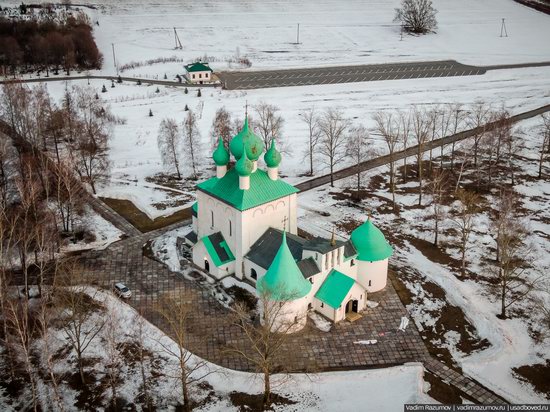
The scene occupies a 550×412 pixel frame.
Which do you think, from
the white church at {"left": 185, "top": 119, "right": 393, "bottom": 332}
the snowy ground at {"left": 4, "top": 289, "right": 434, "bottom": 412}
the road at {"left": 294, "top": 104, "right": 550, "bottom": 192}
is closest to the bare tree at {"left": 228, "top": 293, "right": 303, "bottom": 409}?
the white church at {"left": 185, "top": 119, "right": 393, "bottom": 332}

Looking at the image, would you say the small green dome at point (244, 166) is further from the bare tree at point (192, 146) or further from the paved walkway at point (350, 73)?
the paved walkway at point (350, 73)

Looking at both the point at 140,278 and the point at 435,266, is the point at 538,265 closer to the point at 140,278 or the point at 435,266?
the point at 435,266

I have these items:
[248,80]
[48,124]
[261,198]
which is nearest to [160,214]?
[261,198]

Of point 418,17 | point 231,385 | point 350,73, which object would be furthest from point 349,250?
point 418,17

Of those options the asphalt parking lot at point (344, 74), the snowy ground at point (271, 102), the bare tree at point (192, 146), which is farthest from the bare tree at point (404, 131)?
the bare tree at point (192, 146)

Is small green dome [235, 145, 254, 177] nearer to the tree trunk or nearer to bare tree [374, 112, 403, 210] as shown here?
the tree trunk

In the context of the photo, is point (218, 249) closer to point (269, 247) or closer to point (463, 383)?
point (269, 247)
